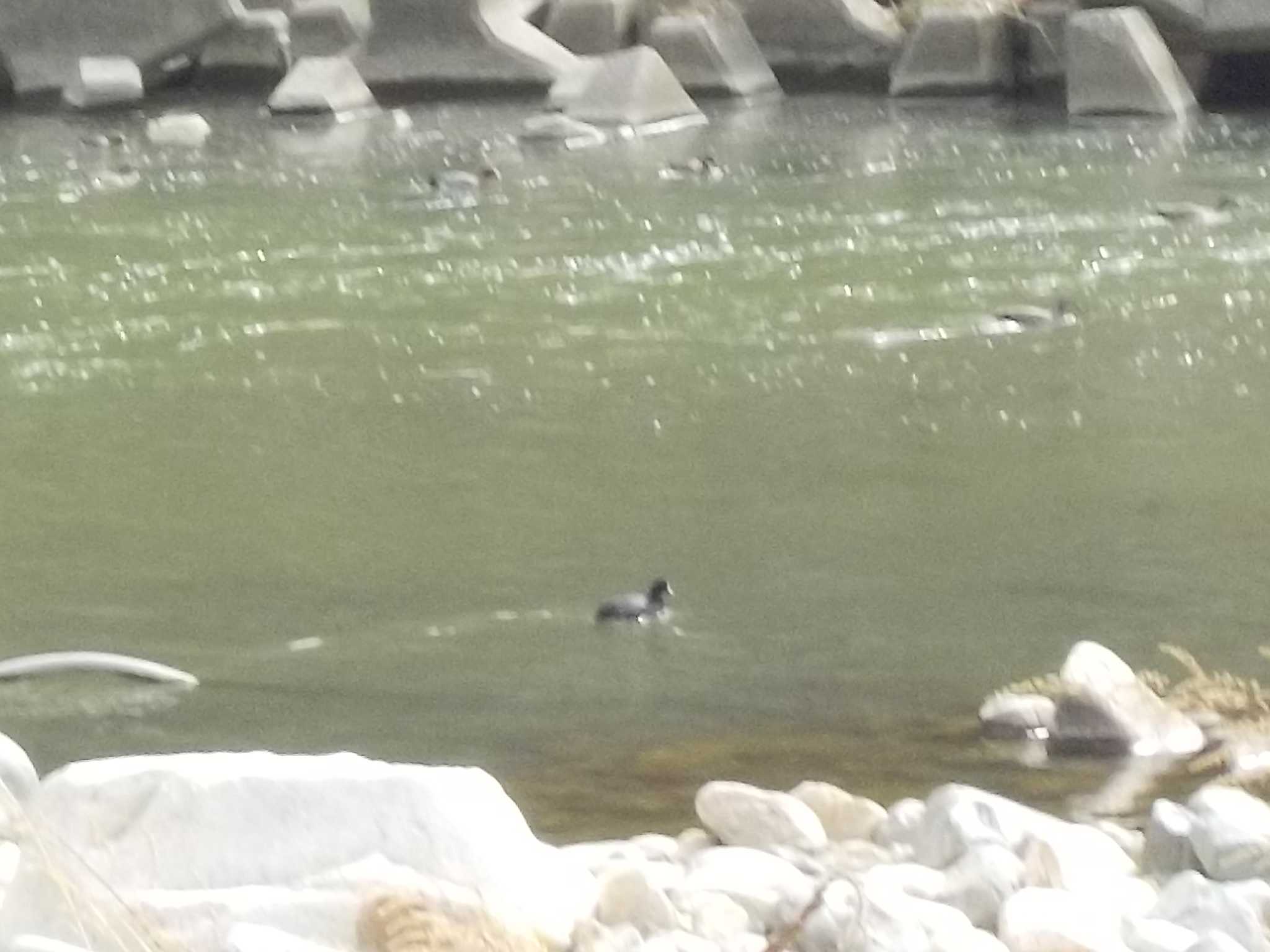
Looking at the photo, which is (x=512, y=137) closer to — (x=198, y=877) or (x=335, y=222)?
(x=335, y=222)

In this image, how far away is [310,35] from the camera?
21.1m

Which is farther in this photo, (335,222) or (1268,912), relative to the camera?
(335,222)

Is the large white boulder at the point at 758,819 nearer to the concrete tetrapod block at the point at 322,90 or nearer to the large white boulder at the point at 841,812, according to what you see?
the large white boulder at the point at 841,812

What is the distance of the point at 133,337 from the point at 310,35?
41.0 ft

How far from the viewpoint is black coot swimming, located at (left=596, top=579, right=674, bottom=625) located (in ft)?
17.4

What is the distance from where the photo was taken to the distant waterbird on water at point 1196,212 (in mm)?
11523

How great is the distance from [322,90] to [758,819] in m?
16.7

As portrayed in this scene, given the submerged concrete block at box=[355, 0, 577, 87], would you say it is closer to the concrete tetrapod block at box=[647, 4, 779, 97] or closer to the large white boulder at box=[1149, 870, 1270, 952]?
the concrete tetrapod block at box=[647, 4, 779, 97]

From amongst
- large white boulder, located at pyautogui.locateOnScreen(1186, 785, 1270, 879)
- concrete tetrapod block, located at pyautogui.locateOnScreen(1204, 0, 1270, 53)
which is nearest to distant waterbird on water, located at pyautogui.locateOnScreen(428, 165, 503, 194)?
concrete tetrapod block, located at pyautogui.locateOnScreen(1204, 0, 1270, 53)

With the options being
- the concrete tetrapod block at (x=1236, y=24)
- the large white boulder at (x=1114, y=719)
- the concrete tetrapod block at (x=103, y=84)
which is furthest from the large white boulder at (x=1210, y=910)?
the concrete tetrapod block at (x=103, y=84)

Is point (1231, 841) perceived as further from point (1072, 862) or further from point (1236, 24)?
point (1236, 24)

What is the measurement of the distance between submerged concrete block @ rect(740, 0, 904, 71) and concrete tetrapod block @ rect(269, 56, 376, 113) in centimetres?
385

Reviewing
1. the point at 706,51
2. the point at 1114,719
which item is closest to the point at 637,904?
the point at 1114,719

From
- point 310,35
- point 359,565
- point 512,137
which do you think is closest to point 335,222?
point 512,137
